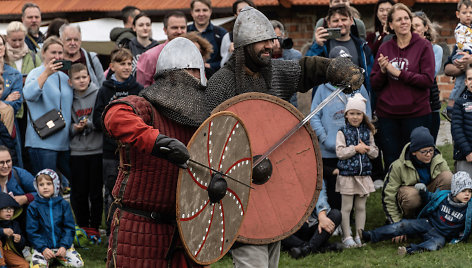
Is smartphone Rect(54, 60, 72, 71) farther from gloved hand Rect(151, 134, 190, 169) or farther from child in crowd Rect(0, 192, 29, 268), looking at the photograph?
gloved hand Rect(151, 134, 190, 169)

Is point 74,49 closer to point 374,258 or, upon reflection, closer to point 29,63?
point 29,63

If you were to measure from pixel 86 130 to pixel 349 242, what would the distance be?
2.55m

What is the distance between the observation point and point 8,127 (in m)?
7.57

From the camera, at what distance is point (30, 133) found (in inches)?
303

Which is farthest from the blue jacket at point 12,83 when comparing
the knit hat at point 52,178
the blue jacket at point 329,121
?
the blue jacket at point 329,121

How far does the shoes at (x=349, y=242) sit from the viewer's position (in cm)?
714

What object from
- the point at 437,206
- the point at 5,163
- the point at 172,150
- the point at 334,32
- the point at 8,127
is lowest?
the point at 437,206

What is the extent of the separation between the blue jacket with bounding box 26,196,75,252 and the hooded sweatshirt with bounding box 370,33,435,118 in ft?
9.90

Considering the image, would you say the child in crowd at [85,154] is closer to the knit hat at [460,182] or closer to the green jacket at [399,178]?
the green jacket at [399,178]

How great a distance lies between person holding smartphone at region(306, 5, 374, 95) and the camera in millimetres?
7762

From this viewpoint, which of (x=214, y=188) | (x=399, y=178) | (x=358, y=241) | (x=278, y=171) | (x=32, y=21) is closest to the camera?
(x=214, y=188)

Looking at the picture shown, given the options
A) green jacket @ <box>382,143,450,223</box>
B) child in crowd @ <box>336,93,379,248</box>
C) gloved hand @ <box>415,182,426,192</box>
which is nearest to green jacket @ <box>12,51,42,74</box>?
child in crowd @ <box>336,93,379,248</box>

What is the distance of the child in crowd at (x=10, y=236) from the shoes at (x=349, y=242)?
2.62 m

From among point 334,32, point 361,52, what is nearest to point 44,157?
point 334,32
